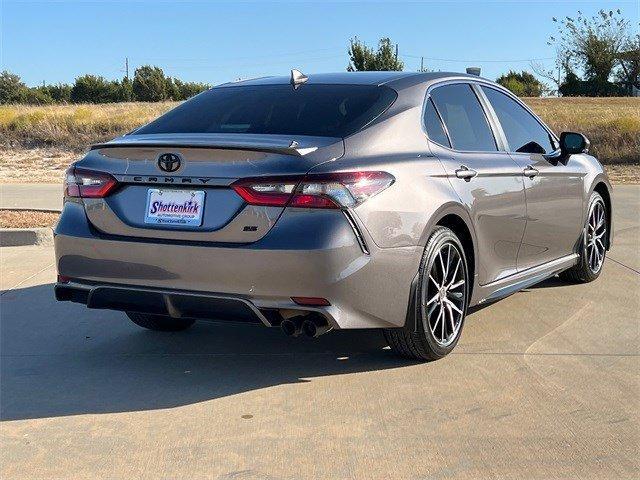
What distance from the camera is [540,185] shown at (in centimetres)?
586

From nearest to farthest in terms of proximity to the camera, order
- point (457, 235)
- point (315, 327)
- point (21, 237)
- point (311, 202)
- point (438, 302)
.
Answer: point (311, 202)
point (315, 327)
point (438, 302)
point (457, 235)
point (21, 237)

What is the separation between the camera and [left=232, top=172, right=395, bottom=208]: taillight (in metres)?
4.00

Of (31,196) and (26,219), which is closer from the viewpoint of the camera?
(26,219)

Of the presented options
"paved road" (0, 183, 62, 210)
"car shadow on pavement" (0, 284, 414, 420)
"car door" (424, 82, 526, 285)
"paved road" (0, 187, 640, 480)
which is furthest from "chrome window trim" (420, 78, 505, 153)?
"paved road" (0, 183, 62, 210)

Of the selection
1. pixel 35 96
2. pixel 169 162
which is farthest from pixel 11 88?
pixel 169 162

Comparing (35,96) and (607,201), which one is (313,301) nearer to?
(607,201)

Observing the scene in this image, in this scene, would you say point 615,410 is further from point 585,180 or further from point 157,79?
point 157,79

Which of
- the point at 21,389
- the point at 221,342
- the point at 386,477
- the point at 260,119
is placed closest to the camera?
the point at 386,477

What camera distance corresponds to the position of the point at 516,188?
18.1ft

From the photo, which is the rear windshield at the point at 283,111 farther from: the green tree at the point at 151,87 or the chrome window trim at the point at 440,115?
the green tree at the point at 151,87

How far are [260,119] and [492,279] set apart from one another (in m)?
1.71

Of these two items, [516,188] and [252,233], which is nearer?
[252,233]

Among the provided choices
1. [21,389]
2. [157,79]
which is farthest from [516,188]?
[157,79]

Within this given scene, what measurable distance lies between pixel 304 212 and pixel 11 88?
79.0 meters
